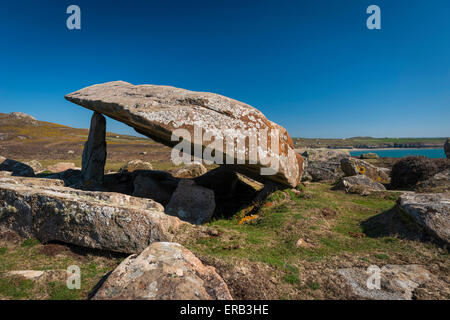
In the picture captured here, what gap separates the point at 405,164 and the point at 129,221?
17.5 m

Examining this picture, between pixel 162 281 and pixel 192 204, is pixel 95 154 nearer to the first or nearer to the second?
pixel 192 204

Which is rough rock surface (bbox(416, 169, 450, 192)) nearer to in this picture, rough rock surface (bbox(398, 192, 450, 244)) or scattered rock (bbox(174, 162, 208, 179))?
rough rock surface (bbox(398, 192, 450, 244))

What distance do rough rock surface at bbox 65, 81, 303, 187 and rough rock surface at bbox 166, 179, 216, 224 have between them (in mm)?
2272

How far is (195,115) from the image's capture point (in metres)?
8.05

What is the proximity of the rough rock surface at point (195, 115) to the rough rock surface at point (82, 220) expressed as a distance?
3.08 meters

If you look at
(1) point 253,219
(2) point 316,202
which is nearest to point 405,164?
(2) point 316,202

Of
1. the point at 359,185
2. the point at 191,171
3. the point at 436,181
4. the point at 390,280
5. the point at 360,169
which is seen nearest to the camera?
the point at 390,280

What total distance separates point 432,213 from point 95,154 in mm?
14586

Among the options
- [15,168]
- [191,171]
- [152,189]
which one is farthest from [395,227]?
[15,168]

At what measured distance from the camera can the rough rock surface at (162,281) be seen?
11.8 ft

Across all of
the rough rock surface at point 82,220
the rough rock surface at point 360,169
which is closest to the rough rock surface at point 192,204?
the rough rock surface at point 82,220

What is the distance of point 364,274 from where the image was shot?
4.77 meters

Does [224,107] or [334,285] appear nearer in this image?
[334,285]
